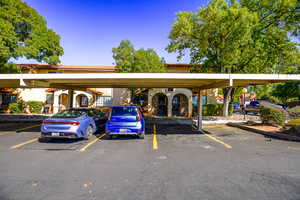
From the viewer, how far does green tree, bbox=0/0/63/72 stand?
13.5 meters

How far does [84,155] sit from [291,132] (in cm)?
1046

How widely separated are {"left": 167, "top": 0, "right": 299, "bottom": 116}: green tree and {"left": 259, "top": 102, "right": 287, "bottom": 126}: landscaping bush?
15.5 ft

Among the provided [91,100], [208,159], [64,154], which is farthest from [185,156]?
[91,100]

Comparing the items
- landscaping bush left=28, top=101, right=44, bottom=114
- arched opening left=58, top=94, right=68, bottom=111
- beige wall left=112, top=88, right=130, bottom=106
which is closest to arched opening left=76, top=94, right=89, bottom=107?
arched opening left=58, top=94, right=68, bottom=111

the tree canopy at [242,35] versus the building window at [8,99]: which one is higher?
the tree canopy at [242,35]

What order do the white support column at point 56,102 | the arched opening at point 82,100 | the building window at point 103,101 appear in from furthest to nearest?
the building window at point 103,101
the arched opening at point 82,100
the white support column at point 56,102

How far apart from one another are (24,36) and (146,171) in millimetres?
19036

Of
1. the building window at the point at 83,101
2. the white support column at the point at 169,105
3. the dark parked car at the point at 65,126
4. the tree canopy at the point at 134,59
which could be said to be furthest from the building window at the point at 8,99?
the white support column at the point at 169,105

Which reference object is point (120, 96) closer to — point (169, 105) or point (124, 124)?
point (169, 105)

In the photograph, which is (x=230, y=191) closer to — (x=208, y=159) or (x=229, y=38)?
(x=208, y=159)

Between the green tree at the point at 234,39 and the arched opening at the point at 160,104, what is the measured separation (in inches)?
248

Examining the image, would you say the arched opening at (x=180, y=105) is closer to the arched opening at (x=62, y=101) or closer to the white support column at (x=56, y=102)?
the arched opening at (x=62, y=101)

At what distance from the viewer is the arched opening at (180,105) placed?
1950 centimetres

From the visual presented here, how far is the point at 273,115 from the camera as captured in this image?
10.6 meters
